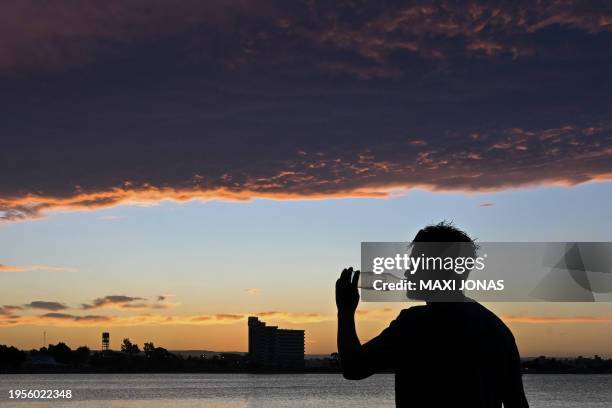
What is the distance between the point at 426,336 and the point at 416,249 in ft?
1.12

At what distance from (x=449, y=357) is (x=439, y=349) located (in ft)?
0.17

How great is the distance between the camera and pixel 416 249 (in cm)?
325

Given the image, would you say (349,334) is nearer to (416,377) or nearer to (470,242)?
(416,377)

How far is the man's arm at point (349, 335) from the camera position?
3148 mm

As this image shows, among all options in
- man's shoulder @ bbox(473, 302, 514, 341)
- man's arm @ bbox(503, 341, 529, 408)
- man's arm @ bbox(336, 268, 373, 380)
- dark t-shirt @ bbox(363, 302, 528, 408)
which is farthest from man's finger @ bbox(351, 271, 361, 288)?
man's arm @ bbox(503, 341, 529, 408)

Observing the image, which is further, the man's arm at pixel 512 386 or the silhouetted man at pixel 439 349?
the man's arm at pixel 512 386

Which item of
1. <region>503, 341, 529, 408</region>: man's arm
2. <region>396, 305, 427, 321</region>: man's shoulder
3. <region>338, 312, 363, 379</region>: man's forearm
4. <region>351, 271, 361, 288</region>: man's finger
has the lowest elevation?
<region>503, 341, 529, 408</region>: man's arm

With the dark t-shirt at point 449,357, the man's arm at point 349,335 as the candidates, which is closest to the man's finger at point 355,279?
the man's arm at point 349,335

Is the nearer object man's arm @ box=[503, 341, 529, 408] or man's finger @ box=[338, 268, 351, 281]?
man's finger @ box=[338, 268, 351, 281]

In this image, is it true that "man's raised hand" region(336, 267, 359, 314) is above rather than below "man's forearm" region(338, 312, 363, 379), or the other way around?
above

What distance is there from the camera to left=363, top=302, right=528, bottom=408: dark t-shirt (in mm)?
3191

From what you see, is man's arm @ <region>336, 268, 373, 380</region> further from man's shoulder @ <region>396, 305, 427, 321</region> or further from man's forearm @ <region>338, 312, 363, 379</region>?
man's shoulder @ <region>396, 305, 427, 321</region>

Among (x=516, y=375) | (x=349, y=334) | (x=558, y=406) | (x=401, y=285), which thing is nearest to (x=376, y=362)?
(x=349, y=334)

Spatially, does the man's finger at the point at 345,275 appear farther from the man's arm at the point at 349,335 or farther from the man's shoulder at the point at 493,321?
the man's shoulder at the point at 493,321
